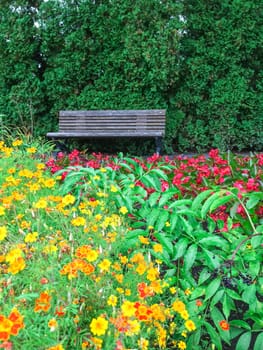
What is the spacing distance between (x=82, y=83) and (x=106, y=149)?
1.12 meters

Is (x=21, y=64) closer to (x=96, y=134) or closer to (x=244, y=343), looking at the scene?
(x=96, y=134)

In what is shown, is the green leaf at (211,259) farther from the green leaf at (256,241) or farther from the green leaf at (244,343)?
the green leaf at (244,343)

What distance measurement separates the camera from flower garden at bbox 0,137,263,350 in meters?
1.19

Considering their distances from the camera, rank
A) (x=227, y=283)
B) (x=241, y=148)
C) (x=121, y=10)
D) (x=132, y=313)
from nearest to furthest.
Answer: (x=132, y=313) < (x=227, y=283) < (x=121, y=10) < (x=241, y=148)

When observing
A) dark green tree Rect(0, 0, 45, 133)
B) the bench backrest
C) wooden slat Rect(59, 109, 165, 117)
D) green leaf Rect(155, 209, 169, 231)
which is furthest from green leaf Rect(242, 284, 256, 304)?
dark green tree Rect(0, 0, 45, 133)

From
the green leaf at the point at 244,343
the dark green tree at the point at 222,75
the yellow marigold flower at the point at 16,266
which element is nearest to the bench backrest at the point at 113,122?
the dark green tree at the point at 222,75

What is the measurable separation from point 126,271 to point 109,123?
5300mm

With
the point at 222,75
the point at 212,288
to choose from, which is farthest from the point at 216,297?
the point at 222,75

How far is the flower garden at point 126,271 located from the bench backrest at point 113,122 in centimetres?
445

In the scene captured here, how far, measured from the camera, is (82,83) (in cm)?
713

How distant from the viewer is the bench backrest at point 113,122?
22.1 feet

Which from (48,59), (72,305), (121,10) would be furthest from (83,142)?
(72,305)

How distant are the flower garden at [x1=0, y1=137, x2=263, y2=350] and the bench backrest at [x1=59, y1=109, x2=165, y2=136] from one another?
4.45 metres

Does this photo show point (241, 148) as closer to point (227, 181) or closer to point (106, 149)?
point (106, 149)
